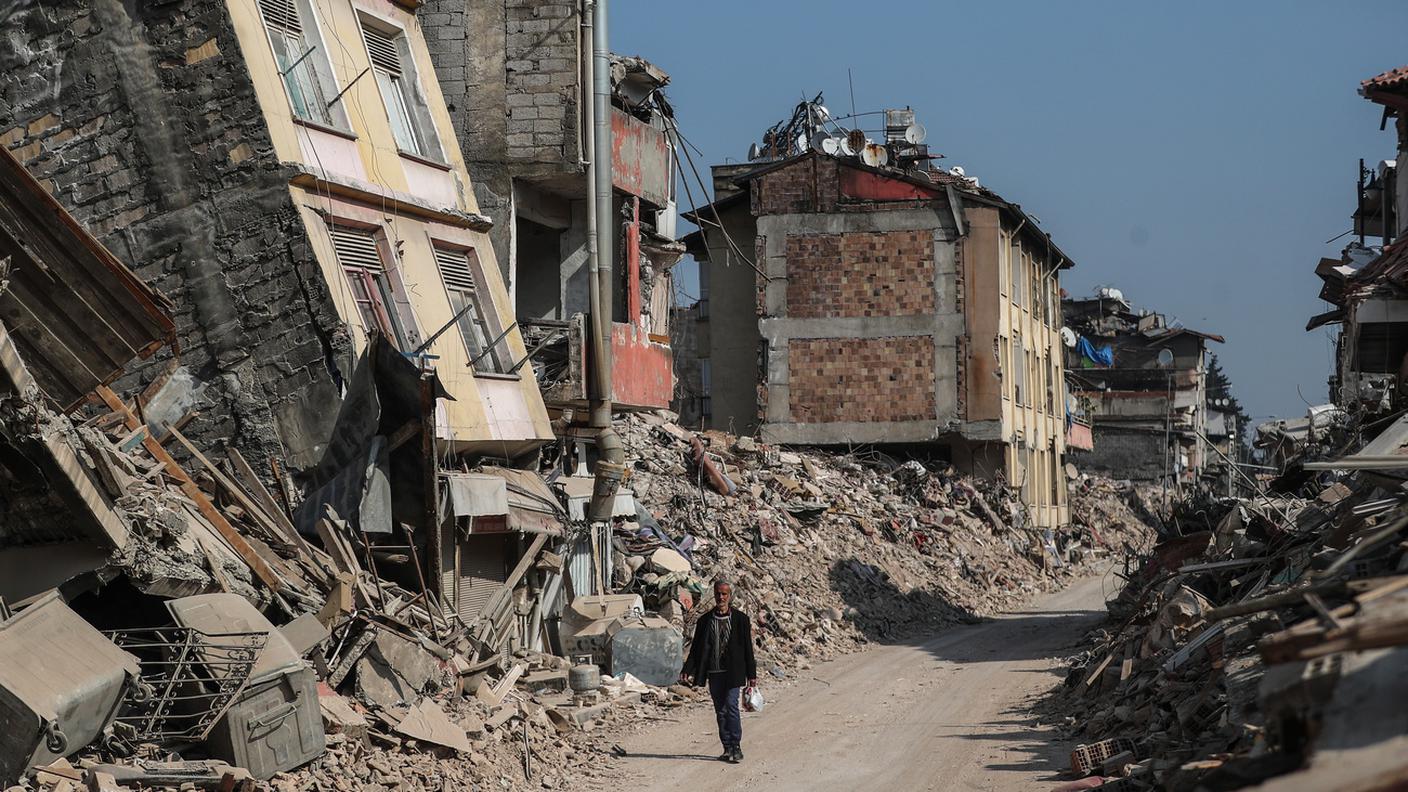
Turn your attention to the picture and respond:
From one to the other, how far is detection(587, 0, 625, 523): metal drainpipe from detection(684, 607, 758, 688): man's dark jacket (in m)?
5.50

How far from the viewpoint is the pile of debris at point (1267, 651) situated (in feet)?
17.1

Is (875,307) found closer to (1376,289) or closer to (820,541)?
(820,541)

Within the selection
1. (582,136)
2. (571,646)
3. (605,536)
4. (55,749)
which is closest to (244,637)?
(55,749)

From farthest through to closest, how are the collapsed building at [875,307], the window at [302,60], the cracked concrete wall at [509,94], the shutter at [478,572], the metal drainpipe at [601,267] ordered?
the collapsed building at [875,307] < the cracked concrete wall at [509,94] < the metal drainpipe at [601,267] < the shutter at [478,572] < the window at [302,60]

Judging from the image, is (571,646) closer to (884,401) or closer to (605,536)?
(605,536)

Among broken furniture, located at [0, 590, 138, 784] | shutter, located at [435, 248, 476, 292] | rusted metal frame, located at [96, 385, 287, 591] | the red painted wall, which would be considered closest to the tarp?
the red painted wall

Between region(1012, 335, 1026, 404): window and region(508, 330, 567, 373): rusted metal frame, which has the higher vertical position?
region(1012, 335, 1026, 404): window

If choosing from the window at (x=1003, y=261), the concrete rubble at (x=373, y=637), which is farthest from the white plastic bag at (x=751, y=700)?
the window at (x=1003, y=261)

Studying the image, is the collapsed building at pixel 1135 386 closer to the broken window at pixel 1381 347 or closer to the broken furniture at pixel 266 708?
the broken window at pixel 1381 347

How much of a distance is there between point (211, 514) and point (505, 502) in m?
4.24

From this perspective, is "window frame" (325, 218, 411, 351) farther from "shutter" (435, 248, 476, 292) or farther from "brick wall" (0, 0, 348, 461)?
"shutter" (435, 248, 476, 292)

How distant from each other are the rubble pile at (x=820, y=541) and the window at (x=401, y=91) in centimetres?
649

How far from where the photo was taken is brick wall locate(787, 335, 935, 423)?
37.0 m

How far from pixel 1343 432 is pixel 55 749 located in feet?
58.2
